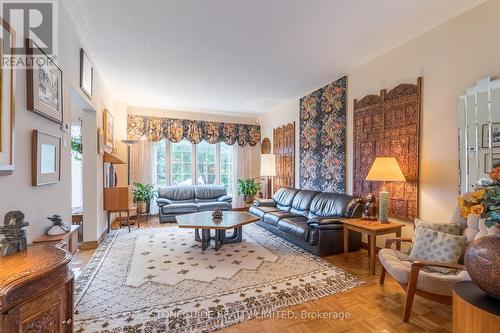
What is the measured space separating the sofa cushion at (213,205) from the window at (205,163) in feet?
3.38

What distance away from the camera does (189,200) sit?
6117 mm

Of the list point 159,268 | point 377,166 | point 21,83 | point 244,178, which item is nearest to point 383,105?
point 377,166

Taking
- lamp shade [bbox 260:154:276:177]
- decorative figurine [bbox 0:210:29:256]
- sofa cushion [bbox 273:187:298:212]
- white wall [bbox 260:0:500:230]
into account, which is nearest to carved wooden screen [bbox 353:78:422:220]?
white wall [bbox 260:0:500:230]

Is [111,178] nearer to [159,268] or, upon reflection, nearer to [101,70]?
[101,70]

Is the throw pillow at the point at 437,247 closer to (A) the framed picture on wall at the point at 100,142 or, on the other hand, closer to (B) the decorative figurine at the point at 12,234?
(B) the decorative figurine at the point at 12,234

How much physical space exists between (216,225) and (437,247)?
256 cm

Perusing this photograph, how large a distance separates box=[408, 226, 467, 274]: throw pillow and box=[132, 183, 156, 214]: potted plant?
200 inches

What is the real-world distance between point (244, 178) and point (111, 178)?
3450 millimetres

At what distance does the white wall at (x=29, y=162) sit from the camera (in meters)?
1.69

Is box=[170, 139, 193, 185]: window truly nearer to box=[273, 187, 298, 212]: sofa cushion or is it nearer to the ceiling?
the ceiling

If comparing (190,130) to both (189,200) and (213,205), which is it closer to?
(189,200)

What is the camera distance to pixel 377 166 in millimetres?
3086

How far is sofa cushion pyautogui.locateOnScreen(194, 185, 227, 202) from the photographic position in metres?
6.23

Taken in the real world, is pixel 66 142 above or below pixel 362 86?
below
